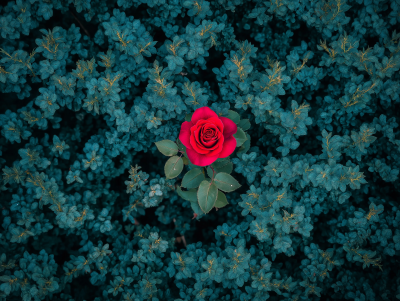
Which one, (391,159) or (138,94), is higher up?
(138,94)

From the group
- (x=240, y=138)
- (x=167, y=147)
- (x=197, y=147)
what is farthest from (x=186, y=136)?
(x=240, y=138)

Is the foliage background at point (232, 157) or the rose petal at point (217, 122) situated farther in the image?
the foliage background at point (232, 157)

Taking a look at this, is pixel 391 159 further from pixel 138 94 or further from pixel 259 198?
pixel 138 94

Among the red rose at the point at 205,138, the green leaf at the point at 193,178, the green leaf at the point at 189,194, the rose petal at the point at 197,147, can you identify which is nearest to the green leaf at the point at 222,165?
the green leaf at the point at 193,178

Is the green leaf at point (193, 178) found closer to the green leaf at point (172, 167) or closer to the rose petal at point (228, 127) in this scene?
the green leaf at point (172, 167)

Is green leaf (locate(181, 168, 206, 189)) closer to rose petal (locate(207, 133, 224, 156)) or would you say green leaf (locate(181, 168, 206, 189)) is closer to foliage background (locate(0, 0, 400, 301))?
foliage background (locate(0, 0, 400, 301))

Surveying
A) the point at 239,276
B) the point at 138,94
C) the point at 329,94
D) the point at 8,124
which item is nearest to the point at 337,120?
the point at 329,94
